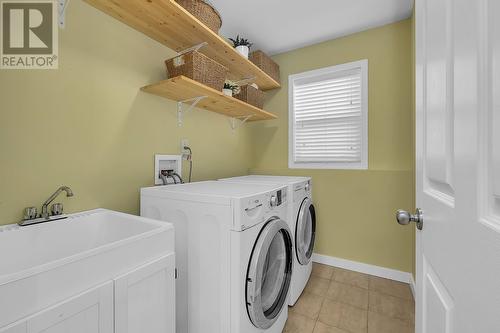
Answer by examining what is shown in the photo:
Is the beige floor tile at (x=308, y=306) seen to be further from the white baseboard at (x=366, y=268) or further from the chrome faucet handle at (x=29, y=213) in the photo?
the chrome faucet handle at (x=29, y=213)

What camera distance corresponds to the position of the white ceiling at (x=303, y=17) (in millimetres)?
1881

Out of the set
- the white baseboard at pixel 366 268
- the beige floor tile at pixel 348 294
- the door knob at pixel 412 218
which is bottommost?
the beige floor tile at pixel 348 294

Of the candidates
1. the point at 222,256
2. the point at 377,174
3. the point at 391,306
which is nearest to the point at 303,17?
the point at 377,174

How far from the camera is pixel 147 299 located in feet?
3.05

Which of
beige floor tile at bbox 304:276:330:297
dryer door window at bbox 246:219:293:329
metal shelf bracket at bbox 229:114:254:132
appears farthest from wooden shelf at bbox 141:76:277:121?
beige floor tile at bbox 304:276:330:297

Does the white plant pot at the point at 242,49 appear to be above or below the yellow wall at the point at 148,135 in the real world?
above

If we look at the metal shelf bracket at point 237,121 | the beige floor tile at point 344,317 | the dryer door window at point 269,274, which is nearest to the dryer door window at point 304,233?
the dryer door window at point 269,274

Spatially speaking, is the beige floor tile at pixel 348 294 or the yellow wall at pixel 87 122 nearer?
the yellow wall at pixel 87 122

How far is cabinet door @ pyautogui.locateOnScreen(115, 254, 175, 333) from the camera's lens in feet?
2.74

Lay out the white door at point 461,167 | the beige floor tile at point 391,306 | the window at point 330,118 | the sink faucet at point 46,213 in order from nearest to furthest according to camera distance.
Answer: the white door at point 461,167
the sink faucet at point 46,213
the beige floor tile at point 391,306
the window at point 330,118

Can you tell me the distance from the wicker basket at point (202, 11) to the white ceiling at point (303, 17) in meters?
Result: 0.38

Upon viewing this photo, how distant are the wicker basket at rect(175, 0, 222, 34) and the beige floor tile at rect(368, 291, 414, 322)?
2.49 metres

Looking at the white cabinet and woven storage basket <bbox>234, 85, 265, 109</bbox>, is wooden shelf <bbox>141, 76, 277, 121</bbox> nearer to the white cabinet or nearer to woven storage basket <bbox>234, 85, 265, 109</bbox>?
woven storage basket <bbox>234, 85, 265, 109</bbox>

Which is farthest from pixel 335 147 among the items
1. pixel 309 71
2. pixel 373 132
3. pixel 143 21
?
pixel 143 21
